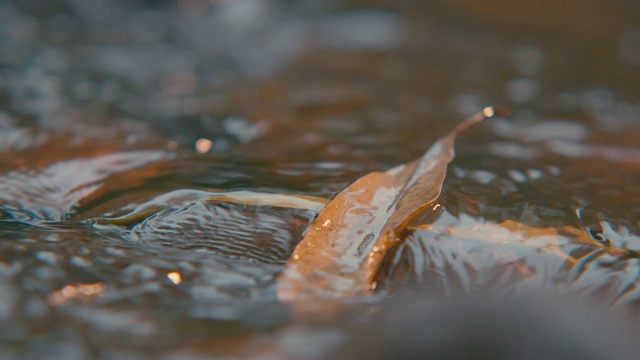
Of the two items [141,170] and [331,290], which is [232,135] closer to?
[141,170]

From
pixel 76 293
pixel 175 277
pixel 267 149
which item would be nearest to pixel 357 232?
pixel 175 277

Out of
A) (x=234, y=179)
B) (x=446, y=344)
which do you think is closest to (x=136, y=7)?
(x=234, y=179)

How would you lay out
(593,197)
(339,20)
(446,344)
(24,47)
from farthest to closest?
(339,20)
(24,47)
(593,197)
(446,344)

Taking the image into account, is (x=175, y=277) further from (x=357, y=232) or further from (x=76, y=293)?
(x=357, y=232)

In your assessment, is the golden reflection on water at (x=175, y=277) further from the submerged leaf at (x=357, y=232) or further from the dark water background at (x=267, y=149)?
the submerged leaf at (x=357, y=232)

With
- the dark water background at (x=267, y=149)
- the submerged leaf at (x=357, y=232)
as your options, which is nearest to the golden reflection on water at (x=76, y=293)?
the dark water background at (x=267, y=149)

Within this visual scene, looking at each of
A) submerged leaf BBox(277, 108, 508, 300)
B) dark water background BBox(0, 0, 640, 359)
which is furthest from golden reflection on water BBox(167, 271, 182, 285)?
submerged leaf BBox(277, 108, 508, 300)
